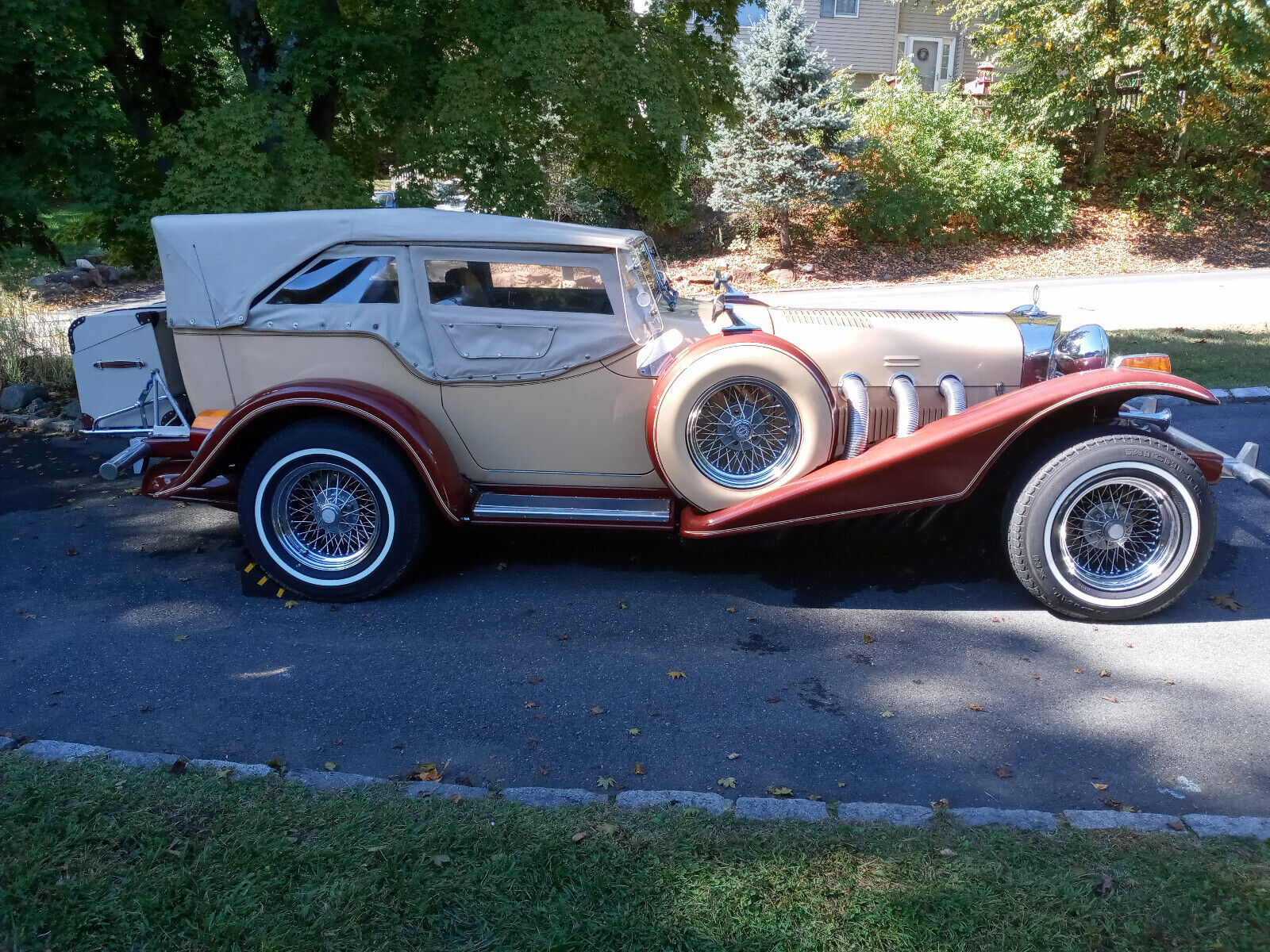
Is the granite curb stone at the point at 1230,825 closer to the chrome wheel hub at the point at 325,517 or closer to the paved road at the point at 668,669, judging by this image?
the paved road at the point at 668,669

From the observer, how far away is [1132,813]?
3.21 meters

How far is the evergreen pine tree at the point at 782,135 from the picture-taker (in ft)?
55.9

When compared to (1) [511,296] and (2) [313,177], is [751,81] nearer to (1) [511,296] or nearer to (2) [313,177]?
(2) [313,177]

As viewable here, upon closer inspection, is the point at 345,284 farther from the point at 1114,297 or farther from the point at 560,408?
the point at 1114,297

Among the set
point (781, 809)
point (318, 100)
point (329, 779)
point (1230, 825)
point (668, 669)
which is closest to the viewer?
point (1230, 825)

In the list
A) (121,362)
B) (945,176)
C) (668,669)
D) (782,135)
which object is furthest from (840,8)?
(668,669)

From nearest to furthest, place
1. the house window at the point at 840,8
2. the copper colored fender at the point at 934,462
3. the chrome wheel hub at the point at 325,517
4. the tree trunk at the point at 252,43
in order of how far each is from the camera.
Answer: the copper colored fender at the point at 934,462 < the chrome wheel hub at the point at 325,517 < the tree trunk at the point at 252,43 < the house window at the point at 840,8

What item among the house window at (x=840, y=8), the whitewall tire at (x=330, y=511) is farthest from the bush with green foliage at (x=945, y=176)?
the whitewall tire at (x=330, y=511)

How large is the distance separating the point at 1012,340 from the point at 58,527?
223 inches

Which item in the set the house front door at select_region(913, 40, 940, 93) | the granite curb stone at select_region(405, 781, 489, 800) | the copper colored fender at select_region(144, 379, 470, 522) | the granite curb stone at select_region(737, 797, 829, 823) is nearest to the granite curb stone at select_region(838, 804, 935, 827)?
the granite curb stone at select_region(737, 797, 829, 823)

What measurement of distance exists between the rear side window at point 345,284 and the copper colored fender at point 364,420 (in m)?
0.43

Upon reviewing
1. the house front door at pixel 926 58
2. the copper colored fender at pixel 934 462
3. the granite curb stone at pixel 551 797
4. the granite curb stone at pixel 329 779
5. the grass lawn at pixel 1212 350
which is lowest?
the grass lawn at pixel 1212 350

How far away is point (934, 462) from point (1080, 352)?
3.94ft

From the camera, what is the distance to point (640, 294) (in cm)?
509
